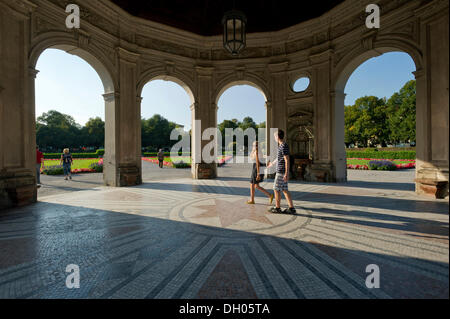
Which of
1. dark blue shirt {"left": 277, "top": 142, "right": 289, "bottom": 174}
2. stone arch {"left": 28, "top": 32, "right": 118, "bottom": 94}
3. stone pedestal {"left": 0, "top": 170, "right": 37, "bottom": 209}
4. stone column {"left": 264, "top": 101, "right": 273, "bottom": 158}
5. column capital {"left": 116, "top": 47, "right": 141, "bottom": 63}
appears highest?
column capital {"left": 116, "top": 47, "right": 141, "bottom": 63}

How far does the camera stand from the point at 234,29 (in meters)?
7.45

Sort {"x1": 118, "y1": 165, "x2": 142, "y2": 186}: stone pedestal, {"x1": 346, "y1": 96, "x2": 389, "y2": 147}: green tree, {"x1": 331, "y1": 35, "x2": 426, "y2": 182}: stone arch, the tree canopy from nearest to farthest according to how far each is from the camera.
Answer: {"x1": 331, "y1": 35, "x2": 426, "y2": 182}: stone arch
{"x1": 118, "y1": 165, "x2": 142, "y2": 186}: stone pedestal
the tree canopy
{"x1": 346, "y1": 96, "x2": 389, "y2": 147}: green tree

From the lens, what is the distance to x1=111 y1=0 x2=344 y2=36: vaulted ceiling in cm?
1119

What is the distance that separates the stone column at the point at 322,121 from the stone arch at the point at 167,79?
7801 millimetres

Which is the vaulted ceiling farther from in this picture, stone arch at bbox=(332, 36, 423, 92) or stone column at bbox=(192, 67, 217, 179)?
stone arch at bbox=(332, 36, 423, 92)

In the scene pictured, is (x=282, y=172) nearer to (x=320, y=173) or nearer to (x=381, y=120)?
(x=320, y=173)

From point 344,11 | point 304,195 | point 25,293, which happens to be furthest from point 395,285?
point 344,11

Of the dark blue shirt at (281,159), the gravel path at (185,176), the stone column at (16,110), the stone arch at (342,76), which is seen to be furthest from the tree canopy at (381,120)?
the stone column at (16,110)

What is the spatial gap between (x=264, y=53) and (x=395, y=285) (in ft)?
45.4

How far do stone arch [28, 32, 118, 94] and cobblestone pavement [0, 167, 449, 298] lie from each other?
5983 mm

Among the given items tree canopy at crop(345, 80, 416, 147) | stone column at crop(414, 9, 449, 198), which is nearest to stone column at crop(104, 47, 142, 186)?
stone column at crop(414, 9, 449, 198)
